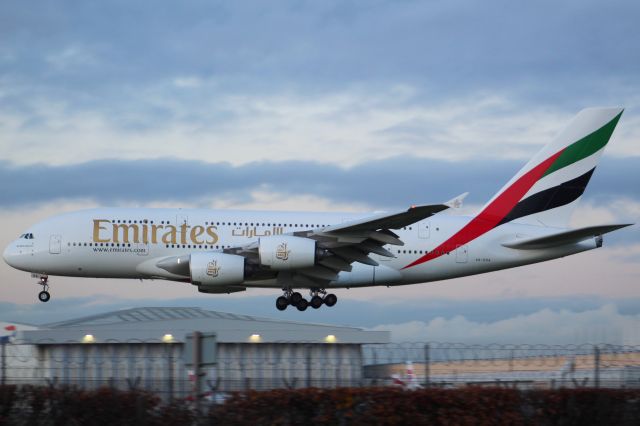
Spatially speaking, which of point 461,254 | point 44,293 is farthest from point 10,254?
point 461,254

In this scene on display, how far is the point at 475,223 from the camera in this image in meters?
38.1

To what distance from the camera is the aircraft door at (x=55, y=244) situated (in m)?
35.3

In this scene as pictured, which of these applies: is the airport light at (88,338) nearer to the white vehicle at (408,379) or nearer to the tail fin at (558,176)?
the white vehicle at (408,379)

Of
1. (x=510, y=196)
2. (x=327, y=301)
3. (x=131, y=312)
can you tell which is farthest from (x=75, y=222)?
(x=510, y=196)

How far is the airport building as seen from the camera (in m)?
16.7

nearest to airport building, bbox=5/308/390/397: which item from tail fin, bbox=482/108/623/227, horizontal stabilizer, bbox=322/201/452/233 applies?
horizontal stabilizer, bbox=322/201/452/233

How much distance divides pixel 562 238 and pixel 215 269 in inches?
559

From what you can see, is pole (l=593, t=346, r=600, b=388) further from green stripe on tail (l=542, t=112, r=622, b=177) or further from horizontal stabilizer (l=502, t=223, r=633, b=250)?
green stripe on tail (l=542, t=112, r=622, b=177)

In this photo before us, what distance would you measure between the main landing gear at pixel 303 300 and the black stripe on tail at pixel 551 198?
27.0 feet

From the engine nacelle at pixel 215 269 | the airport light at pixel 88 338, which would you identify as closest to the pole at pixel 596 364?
the airport light at pixel 88 338

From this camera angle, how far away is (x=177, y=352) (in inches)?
1200

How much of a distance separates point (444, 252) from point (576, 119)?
33.1ft

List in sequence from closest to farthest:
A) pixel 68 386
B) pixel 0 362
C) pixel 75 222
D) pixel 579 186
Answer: pixel 68 386, pixel 0 362, pixel 75 222, pixel 579 186

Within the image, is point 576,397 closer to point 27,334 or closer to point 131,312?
point 27,334
